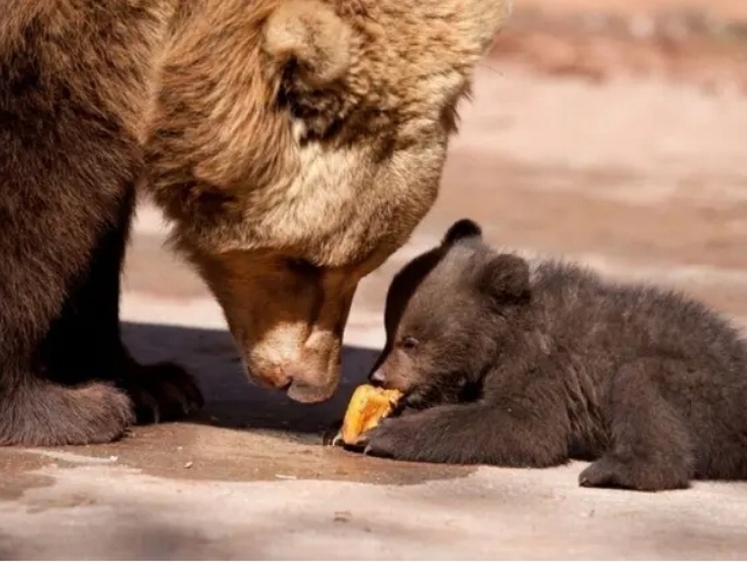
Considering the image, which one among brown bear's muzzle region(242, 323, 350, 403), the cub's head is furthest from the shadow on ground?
the cub's head

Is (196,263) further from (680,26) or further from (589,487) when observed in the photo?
(680,26)

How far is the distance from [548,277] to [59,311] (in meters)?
1.67

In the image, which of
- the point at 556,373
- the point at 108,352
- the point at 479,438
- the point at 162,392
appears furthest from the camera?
the point at 108,352

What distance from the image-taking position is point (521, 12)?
1908cm

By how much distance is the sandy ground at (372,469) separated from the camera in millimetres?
5234

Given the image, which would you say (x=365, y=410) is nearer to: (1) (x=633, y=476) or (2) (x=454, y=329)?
(2) (x=454, y=329)

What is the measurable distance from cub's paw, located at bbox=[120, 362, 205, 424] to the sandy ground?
87 mm

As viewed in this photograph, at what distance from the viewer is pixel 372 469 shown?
619cm

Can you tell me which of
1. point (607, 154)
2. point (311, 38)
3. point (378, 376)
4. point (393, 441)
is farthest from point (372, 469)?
point (607, 154)

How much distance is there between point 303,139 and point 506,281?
870mm

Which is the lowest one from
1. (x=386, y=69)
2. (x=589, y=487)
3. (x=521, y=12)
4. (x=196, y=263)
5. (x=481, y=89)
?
(x=589, y=487)

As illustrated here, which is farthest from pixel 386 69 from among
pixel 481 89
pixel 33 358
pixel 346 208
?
pixel 481 89

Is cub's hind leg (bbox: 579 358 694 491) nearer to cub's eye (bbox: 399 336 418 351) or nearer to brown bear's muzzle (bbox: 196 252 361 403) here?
cub's eye (bbox: 399 336 418 351)

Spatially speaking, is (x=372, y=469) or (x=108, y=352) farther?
(x=108, y=352)
